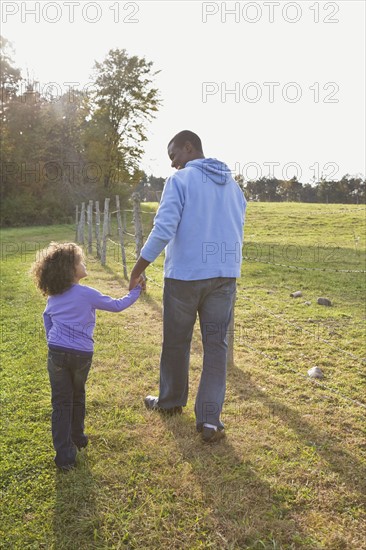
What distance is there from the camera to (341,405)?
3.96m

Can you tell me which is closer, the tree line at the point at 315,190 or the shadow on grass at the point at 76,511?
the shadow on grass at the point at 76,511

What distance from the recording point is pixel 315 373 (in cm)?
460

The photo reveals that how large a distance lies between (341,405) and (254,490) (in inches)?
61.8

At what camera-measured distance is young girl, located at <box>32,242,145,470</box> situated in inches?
110

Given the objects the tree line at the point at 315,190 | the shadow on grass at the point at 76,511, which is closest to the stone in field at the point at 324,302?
the shadow on grass at the point at 76,511

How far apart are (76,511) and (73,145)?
3134 centimetres

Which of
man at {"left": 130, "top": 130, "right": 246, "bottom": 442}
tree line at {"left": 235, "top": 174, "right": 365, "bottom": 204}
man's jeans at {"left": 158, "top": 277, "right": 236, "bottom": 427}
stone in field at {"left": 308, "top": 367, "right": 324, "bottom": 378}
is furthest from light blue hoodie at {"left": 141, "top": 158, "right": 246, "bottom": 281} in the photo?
tree line at {"left": 235, "top": 174, "right": 365, "bottom": 204}

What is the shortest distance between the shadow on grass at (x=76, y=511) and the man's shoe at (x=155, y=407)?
0.85 m

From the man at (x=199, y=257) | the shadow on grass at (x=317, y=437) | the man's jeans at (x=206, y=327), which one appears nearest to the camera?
the shadow on grass at (x=317, y=437)

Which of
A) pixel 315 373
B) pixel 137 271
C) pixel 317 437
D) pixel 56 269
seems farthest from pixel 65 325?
pixel 315 373

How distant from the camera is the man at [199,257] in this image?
3023 mm

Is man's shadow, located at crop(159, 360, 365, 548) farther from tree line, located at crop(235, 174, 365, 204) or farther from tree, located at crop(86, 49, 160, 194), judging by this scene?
tree line, located at crop(235, 174, 365, 204)

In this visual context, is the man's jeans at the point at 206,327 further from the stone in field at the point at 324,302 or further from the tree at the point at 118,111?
the tree at the point at 118,111

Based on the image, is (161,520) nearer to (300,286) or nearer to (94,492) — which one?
(94,492)
